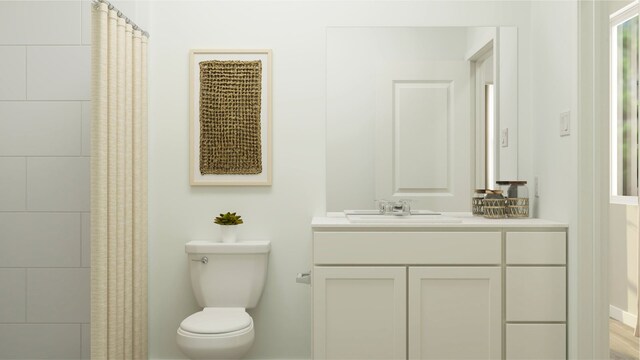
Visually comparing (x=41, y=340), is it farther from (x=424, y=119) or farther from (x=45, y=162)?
(x=424, y=119)

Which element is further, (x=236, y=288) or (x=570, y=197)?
(x=236, y=288)

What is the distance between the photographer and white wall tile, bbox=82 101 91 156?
242cm

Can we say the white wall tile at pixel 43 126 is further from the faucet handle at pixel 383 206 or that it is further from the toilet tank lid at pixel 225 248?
the faucet handle at pixel 383 206

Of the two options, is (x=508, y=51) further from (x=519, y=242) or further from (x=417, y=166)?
(x=519, y=242)

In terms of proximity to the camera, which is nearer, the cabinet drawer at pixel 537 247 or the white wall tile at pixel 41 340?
the cabinet drawer at pixel 537 247

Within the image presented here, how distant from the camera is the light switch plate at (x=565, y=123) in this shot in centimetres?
203

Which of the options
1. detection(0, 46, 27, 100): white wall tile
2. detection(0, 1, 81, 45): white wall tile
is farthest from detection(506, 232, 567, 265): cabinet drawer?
detection(0, 46, 27, 100): white wall tile

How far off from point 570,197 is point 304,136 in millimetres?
1282

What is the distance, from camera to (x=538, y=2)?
2404 mm

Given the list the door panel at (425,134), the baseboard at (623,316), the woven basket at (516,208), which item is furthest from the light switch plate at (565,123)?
the baseboard at (623,316)

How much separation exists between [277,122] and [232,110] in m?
0.24

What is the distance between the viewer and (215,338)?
198 cm

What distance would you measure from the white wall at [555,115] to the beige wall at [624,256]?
1.25 metres

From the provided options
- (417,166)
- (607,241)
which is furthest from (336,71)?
(607,241)
